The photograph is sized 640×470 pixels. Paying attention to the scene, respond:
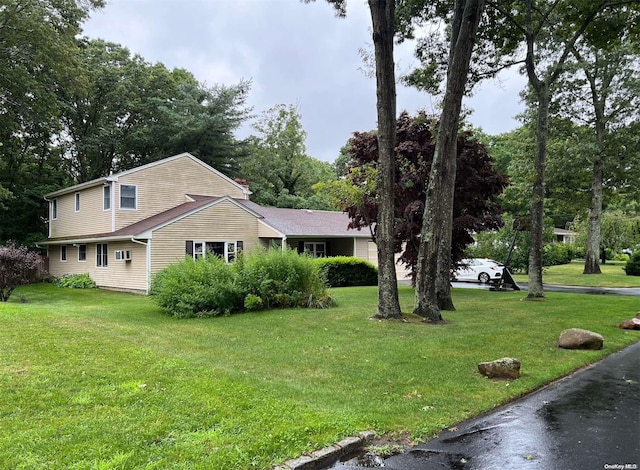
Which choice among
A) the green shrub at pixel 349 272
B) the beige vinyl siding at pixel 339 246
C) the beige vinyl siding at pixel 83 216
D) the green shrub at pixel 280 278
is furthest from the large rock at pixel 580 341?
the beige vinyl siding at pixel 83 216

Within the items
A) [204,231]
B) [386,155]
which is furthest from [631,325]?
[204,231]

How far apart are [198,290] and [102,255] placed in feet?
40.4

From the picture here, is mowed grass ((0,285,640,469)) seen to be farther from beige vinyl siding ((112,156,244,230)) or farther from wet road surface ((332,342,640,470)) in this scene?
beige vinyl siding ((112,156,244,230))

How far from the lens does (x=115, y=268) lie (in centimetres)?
2027

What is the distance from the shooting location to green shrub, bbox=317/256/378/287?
2100 centimetres

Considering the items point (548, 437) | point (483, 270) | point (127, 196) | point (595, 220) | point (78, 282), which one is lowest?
point (548, 437)

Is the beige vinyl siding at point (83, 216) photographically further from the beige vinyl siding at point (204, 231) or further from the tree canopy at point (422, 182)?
the tree canopy at point (422, 182)

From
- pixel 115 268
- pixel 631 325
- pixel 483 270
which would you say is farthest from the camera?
pixel 483 270

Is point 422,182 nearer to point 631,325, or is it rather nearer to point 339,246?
point 631,325

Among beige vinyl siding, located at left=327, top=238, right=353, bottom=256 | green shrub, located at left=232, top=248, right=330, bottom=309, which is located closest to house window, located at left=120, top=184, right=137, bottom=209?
green shrub, located at left=232, top=248, right=330, bottom=309

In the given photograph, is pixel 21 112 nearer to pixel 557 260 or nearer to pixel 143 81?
pixel 143 81

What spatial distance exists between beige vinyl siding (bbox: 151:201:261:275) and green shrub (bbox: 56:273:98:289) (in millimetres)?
5390

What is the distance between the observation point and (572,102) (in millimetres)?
27547

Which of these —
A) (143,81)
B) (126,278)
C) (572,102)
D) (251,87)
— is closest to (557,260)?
(572,102)
